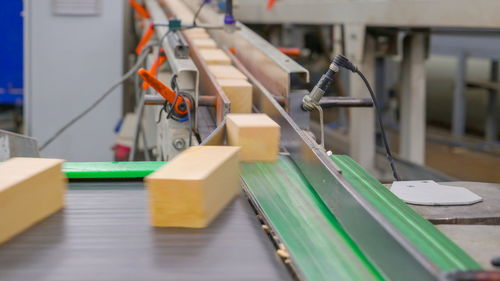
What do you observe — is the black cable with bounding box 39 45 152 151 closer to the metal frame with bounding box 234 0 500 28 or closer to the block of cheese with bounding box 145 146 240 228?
the metal frame with bounding box 234 0 500 28

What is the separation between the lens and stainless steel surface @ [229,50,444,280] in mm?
845

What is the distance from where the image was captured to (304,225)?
110 cm

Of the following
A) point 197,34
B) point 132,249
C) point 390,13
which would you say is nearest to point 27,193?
point 132,249

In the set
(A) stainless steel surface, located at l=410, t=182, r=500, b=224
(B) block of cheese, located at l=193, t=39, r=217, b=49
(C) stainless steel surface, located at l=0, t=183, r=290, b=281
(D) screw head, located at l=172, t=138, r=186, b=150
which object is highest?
(B) block of cheese, located at l=193, t=39, r=217, b=49

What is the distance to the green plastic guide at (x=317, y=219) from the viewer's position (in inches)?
36.4

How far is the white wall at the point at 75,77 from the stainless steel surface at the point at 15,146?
2.20m

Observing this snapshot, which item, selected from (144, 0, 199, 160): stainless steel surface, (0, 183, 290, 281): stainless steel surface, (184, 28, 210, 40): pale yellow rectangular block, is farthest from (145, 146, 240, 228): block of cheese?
(184, 28, 210, 40): pale yellow rectangular block

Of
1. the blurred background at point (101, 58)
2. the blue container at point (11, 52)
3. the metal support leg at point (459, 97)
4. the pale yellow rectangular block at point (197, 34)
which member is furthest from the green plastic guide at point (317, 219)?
the metal support leg at point (459, 97)

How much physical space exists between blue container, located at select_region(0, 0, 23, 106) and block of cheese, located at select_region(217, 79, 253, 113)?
3.14 meters

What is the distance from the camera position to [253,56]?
242 centimetres

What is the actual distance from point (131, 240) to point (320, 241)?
0.89 ft

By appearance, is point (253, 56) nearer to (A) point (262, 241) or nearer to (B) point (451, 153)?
(A) point (262, 241)

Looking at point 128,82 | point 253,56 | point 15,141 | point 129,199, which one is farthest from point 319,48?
point 129,199

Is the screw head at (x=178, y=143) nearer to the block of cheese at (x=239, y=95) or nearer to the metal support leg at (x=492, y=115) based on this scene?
the block of cheese at (x=239, y=95)
